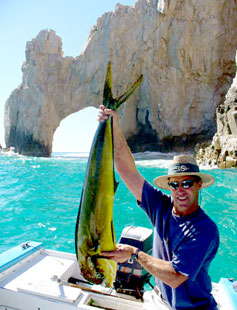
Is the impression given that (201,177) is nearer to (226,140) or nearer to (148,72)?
(226,140)

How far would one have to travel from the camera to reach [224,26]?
29.4m

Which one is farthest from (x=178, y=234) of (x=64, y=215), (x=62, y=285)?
(x=64, y=215)

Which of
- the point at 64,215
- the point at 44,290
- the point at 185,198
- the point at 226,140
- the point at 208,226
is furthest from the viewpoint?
the point at 226,140

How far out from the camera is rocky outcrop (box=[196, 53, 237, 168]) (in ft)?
57.5

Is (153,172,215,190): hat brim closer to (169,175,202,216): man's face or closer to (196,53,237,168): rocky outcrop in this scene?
(169,175,202,216): man's face

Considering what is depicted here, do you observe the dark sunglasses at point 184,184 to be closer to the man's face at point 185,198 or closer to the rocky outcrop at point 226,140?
the man's face at point 185,198

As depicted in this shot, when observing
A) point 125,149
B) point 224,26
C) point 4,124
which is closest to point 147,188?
point 125,149

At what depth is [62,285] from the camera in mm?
2516

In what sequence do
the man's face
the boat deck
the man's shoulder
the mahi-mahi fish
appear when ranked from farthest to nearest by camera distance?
the boat deck < the man's face < the man's shoulder < the mahi-mahi fish

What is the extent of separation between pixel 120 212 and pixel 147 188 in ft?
22.7

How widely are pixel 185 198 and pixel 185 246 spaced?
30 cm

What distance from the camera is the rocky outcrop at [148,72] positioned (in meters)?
29.4

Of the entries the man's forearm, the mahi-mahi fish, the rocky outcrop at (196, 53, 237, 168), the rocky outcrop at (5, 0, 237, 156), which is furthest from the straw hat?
the rocky outcrop at (5, 0, 237, 156)

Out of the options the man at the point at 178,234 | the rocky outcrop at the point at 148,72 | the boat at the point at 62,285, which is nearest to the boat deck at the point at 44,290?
the boat at the point at 62,285
